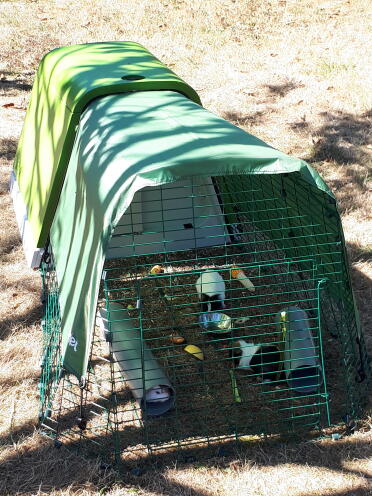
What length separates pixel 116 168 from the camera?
3.36m

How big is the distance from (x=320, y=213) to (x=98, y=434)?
1.56 metres

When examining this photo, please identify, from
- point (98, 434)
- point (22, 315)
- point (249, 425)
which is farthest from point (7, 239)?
point (249, 425)

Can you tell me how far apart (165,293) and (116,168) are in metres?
1.54

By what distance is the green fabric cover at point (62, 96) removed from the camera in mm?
4496

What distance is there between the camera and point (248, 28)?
9.68m

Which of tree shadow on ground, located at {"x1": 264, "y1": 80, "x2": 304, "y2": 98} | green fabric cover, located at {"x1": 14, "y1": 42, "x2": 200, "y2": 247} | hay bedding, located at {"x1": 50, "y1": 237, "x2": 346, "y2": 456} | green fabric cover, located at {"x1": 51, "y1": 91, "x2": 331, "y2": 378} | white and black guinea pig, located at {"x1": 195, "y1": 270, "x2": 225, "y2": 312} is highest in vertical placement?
tree shadow on ground, located at {"x1": 264, "y1": 80, "x2": 304, "y2": 98}

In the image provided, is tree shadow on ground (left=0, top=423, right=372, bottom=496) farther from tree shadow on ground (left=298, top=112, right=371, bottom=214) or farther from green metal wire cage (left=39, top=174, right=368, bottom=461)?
A: tree shadow on ground (left=298, top=112, right=371, bottom=214)

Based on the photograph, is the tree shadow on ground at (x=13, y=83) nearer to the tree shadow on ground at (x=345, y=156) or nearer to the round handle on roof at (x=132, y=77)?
the tree shadow on ground at (x=345, y=156)

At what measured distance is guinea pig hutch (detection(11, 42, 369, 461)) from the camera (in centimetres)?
328

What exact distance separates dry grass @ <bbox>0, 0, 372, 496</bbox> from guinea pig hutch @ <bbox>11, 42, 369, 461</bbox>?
0.15 m

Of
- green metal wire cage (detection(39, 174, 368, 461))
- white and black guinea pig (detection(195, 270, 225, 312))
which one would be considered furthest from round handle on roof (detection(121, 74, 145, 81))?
white and black guinea pig (detection(195, 270, 225, 312))

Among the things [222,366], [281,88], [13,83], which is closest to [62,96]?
[222,366]

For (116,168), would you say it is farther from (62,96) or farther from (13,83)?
(13,83)

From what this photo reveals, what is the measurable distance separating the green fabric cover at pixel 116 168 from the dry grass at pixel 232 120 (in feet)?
1.79
